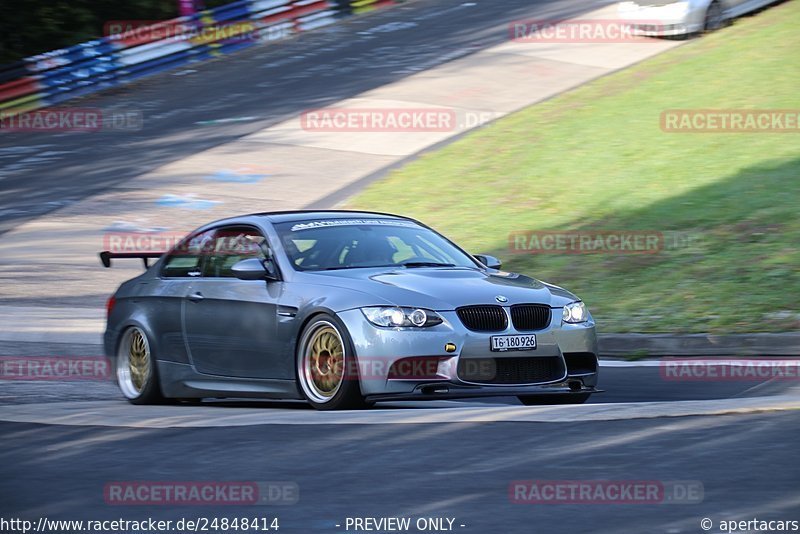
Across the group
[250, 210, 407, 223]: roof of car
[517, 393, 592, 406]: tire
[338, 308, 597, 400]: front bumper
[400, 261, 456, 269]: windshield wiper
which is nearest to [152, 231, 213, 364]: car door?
[250, 210, 407, 223]: roof of car

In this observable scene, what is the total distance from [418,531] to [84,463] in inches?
95.0

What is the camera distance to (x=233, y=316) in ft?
30.9

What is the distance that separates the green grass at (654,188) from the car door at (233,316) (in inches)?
169

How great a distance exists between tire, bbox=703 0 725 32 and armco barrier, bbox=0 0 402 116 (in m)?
11.7

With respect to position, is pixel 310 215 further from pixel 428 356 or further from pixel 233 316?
pixel 428 356

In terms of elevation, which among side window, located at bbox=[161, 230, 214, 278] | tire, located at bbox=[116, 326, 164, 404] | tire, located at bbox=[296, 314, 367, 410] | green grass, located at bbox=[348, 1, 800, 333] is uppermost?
side window, located at bbox=[161, 230, 214, 278]

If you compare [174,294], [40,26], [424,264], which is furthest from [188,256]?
[40,26]

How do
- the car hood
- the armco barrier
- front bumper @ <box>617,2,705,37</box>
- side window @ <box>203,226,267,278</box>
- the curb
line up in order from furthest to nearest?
1. the armco barrier
2. front bumper @ <box>617,2,705,37</box>
3. the curb
4. side window @ <box>203,226,267,278</box>
5. the car hood

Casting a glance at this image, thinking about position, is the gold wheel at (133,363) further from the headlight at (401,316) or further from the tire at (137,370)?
the headlight at (401,316)

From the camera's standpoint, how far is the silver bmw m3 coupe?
8.42 meters

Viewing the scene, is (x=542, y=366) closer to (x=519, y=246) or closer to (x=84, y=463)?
(x=84, y=463)

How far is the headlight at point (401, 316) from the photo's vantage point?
331 inches

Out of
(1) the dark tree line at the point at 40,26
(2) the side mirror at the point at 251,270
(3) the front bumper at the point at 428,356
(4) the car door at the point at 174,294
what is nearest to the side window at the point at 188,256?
(4) the car door at the point at 174,294

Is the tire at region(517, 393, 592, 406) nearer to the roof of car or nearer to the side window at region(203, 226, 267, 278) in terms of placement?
the roof of car
